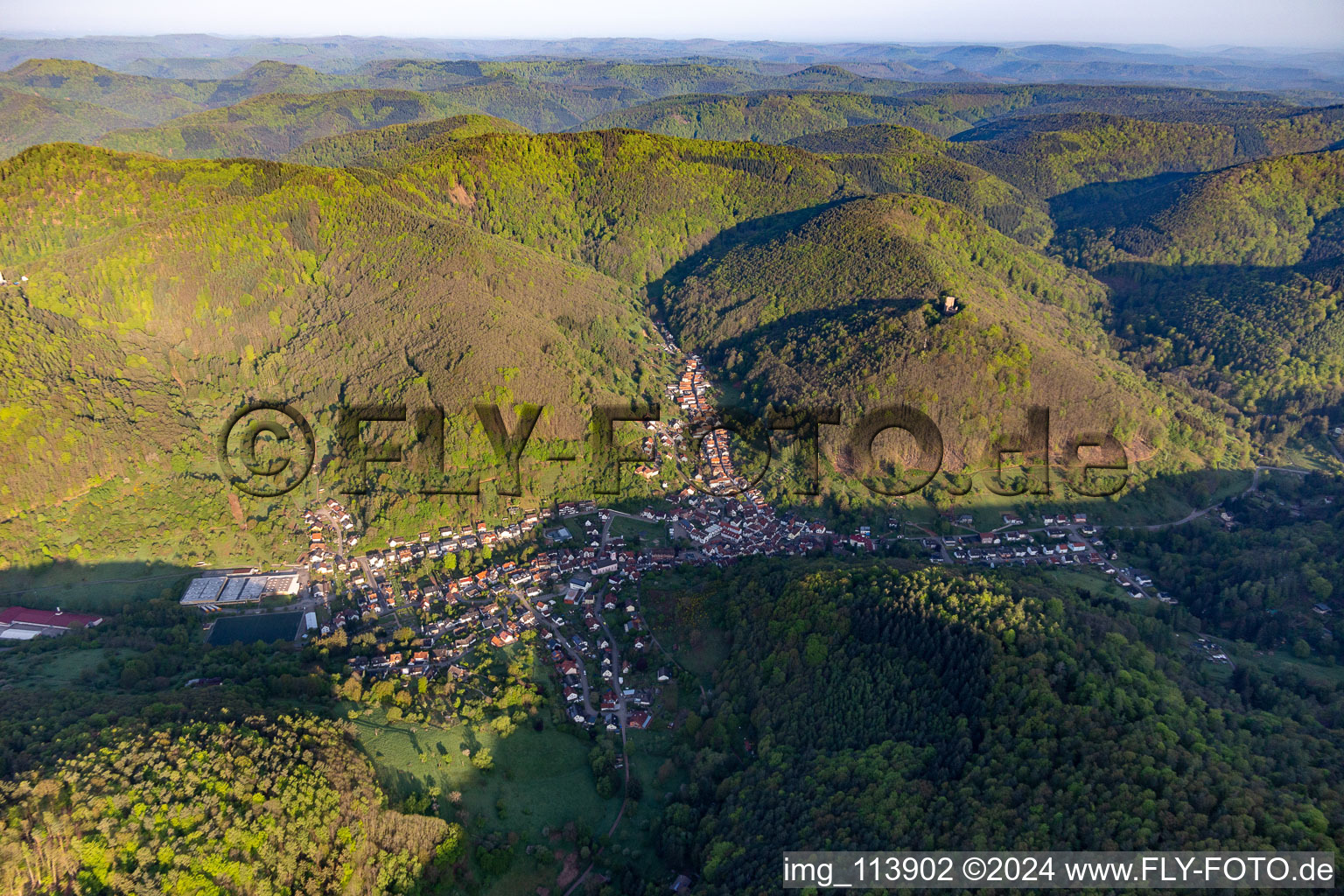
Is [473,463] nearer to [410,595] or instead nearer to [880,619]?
[410,595]

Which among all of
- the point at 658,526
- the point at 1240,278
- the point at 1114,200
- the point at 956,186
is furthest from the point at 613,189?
the point at 1114,200

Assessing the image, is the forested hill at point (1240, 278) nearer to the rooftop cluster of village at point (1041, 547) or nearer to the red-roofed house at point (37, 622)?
the rooftop cluster of village at point (1041, 547)

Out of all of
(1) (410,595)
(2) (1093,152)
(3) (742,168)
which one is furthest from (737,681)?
(2) (1093,152)

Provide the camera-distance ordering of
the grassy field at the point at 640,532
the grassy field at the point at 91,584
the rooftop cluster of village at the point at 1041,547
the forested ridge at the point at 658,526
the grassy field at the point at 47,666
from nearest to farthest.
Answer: the forested ridge at the point at 658,526, the grassy field at the point at 47,666, the grassy field at the point at 91,584, the rooftop cluster of village at the point at 1041,547, the grassy field at the point at 640,532

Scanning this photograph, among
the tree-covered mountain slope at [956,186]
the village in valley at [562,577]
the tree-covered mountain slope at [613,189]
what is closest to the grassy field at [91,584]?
the village in valley at [562,577]

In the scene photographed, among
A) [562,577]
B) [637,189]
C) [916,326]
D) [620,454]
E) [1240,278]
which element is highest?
[637,189]

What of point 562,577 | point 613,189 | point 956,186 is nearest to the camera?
point 562,577

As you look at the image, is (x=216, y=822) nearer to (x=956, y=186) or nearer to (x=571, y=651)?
(x=571, y=651)
